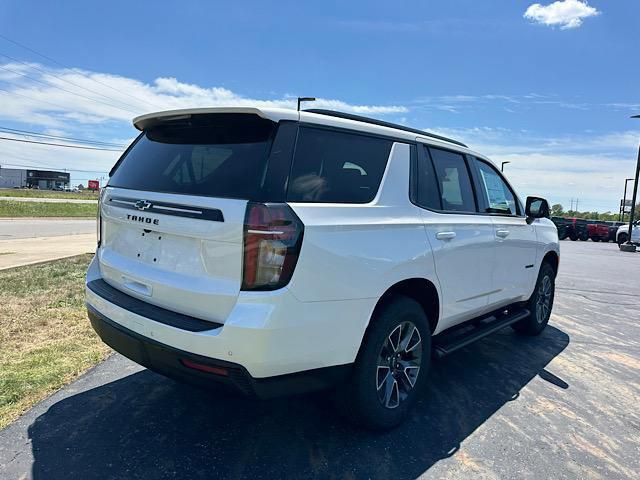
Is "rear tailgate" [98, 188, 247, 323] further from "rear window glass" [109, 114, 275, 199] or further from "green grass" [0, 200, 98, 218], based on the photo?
"green grass" [0, 200, 98, 218]

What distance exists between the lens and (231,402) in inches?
134

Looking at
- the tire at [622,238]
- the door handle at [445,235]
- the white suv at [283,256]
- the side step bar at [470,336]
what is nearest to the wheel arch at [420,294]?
the white suv at [283,256]

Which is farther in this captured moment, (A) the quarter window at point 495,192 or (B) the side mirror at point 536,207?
(B) the side mirror at point 536,207

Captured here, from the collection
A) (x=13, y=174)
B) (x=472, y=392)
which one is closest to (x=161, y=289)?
(x=472, y=392)

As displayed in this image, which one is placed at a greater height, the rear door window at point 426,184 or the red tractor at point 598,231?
the rear door window at point 426,184

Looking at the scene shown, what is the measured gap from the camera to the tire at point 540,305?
17.6 ft

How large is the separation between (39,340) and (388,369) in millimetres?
3310

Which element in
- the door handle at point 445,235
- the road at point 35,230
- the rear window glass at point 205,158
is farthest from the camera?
the road at point 35,230

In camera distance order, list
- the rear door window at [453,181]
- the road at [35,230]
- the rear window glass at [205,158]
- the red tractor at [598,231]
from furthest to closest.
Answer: the red tractor at [598,231] < the road at [35,230] < the rear door window at [453,181] < the rear window glass at [205,158]

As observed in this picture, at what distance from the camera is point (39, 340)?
4352 mm

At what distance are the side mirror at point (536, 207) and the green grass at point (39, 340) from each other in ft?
14.9

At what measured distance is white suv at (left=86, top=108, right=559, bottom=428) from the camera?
2344mm

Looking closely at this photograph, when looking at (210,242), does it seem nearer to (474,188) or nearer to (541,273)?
(474,188)

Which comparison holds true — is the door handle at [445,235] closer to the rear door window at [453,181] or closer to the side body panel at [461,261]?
the side body panel at [461,261]
